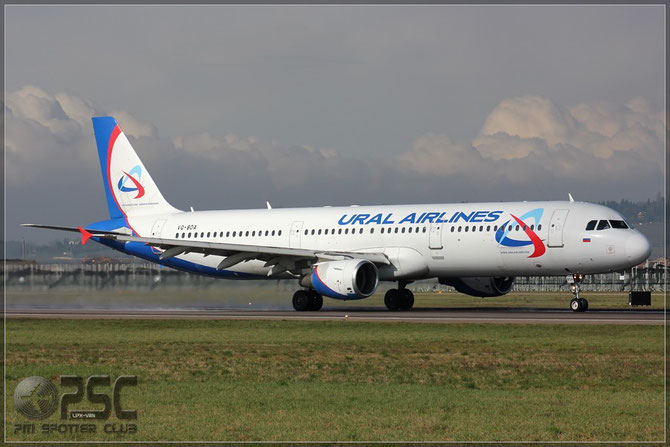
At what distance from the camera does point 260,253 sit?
45.2 m

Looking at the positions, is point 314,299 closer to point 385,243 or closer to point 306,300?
point 306,300

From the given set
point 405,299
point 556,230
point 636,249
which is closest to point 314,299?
point 405,299

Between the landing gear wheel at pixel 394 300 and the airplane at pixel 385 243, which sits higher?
the airplane at pixel 385 243

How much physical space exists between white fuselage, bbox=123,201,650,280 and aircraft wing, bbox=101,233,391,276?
125 centimetres

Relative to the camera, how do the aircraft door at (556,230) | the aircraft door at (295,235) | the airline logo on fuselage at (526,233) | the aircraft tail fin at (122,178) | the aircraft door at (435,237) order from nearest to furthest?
the aircraft door at (556,230) → the airline logo on fuselage at (526,233) → the aircraft door at (435,237) → the aircraft door at (295,235) → the aircraft tail fin at (122,178)

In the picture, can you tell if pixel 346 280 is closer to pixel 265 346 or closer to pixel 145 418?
pixel 265 346

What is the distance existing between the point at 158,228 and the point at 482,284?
56.3 ft

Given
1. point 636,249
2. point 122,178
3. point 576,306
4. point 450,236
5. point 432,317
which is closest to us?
point 432,317

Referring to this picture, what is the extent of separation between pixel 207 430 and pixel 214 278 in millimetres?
37641

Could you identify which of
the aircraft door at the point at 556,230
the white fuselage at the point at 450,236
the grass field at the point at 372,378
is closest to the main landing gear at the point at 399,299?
the white fuselage at the point at 450,236

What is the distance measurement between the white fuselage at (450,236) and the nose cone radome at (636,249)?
4cm

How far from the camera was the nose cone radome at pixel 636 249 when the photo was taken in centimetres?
3984

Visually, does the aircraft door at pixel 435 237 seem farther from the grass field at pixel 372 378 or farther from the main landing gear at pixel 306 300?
the grass field at pixel 372 378

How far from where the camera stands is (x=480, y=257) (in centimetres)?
4241
